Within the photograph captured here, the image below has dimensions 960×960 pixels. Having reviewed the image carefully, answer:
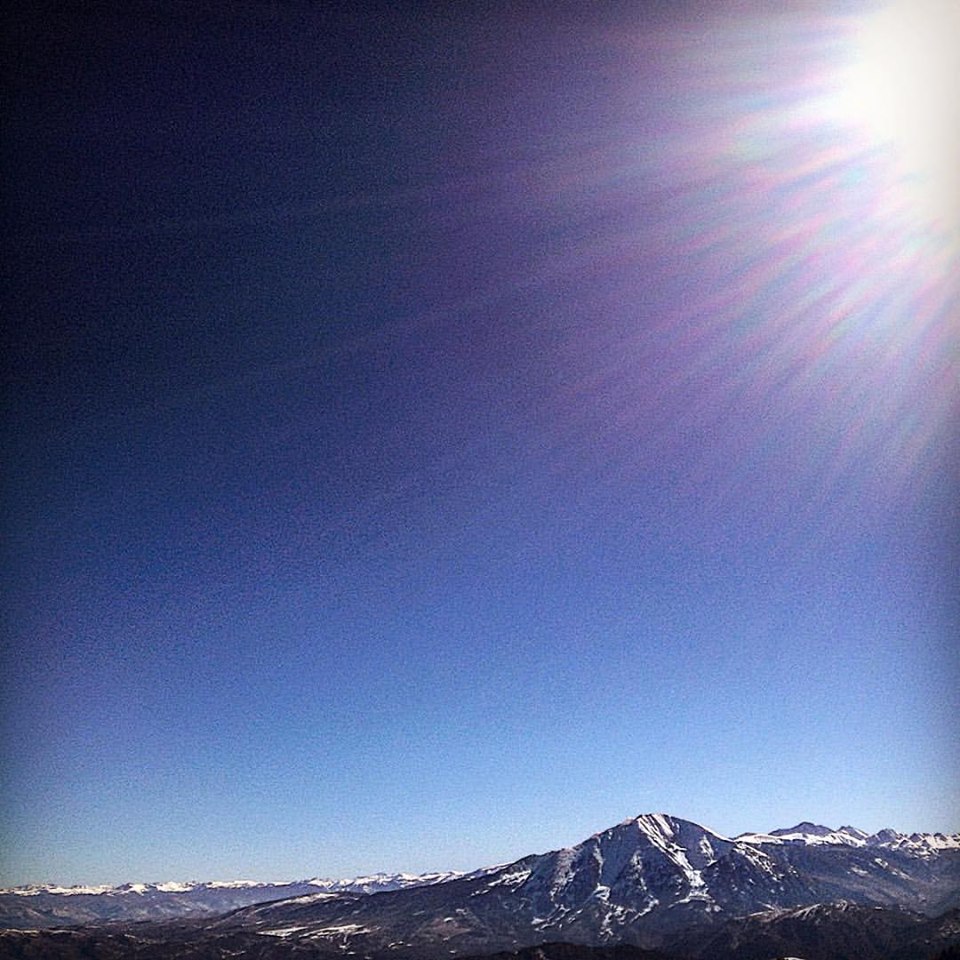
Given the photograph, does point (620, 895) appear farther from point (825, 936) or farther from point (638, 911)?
point (825, 936)

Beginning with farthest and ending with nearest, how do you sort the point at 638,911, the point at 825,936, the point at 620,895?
the point at 620,895 → the point at 638,911 → the point at 825,936

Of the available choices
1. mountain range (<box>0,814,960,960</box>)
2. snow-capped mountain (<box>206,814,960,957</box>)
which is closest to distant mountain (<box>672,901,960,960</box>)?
mountain range (<box>0,814,960,960</box>)

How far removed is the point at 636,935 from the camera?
92.1 meters

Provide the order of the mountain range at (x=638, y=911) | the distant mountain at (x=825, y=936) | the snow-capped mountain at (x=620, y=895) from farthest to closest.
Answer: the snow-capped mountain at (x=620, y=895)
the mountain range at (x=638, y=911)
the distant mountain at (x=825, y=936)

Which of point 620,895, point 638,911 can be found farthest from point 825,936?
point 620,895

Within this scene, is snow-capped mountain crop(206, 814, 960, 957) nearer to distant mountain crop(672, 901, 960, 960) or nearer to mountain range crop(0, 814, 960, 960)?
mountain range crop(0, 814, 960, 960)

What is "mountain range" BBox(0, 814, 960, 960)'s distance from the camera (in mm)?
78188

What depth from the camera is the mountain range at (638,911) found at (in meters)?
78.2

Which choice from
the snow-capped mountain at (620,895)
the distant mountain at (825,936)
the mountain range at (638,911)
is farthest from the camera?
the snow-capped mountain at (620,895)

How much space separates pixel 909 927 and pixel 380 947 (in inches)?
2221

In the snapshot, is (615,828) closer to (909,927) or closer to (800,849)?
(800,849)

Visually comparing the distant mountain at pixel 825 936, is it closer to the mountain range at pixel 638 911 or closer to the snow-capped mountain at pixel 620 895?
the mountain range at pixel 638 911

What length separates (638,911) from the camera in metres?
102

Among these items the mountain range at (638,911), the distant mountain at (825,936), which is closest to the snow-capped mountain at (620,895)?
the mountain range at (638,911)
